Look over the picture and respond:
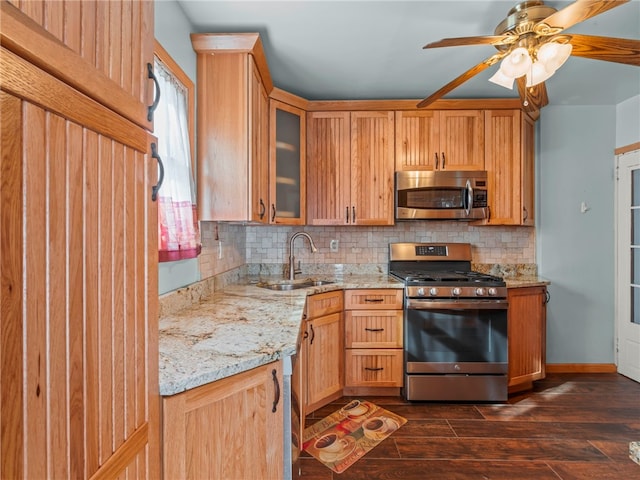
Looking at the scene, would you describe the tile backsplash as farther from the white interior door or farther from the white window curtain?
the white window curtain

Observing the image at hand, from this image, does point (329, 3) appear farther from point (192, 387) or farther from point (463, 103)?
point (192, 387)

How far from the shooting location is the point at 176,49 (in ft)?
5.73

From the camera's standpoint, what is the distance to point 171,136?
5.30ft

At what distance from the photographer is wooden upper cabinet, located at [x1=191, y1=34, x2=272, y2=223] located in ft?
6.49

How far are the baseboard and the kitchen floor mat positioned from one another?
1.78 metres

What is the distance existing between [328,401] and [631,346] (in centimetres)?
275

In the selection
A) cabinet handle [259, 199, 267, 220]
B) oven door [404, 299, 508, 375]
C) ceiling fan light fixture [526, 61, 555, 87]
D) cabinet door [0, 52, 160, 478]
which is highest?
ceiling fan light fixture [526, 61, 555, 87]

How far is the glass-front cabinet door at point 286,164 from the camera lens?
261 cm

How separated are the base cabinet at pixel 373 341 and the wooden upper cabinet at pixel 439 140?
114 cm

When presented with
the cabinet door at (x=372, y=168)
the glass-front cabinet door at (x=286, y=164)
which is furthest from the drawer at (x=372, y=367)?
the glass-front cabinet door at (x=286, y=164)

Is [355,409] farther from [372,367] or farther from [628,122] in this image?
[628,122]

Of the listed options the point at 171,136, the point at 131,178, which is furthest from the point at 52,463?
the point at 171,136

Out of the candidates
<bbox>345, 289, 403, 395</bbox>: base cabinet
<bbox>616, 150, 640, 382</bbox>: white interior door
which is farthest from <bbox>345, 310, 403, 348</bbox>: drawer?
<bbox>616, 150, 640, 382</bbox>: white interior door

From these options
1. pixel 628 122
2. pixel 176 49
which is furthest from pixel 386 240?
pixel 628 122
